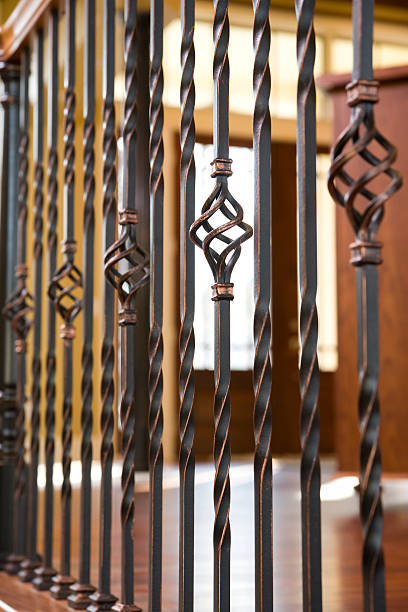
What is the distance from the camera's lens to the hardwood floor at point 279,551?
5.83ft

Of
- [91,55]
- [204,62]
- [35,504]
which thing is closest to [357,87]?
[91,55]

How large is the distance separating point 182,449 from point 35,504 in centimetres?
85

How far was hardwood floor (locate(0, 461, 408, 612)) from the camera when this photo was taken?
70.0 inches

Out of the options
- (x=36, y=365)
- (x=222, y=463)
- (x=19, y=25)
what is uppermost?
(x=19, y=25)

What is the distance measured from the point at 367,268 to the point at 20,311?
4.78 ft

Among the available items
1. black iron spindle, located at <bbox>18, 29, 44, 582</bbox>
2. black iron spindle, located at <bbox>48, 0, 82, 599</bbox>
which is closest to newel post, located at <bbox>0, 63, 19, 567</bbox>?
black iron spindle, located at <bbox>18, 29, 44, 582</bbox>

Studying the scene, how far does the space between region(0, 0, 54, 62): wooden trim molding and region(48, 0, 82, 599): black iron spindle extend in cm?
18

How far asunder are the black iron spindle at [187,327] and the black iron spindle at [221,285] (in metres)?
0.08

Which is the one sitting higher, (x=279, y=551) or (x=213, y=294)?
(x=213, y=294)

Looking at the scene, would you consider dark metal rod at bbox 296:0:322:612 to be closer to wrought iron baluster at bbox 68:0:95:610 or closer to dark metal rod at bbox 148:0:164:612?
dark metal rod at bbox 148:0:164:612

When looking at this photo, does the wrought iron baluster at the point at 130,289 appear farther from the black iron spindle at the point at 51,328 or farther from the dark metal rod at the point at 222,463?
the black iron spindle at the point at 51,328

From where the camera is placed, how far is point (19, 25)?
7.02ft

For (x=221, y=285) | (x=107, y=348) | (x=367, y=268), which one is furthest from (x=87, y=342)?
(x=367, y=268)

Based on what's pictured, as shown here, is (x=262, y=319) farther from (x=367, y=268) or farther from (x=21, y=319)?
(x=21, y=319)
